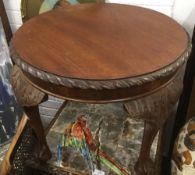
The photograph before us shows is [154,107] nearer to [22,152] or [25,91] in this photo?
[25,91]

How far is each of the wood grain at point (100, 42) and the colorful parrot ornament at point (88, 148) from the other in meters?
0.31

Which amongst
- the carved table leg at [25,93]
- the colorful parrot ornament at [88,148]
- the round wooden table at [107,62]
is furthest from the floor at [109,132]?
the carved table leg at [25,93]

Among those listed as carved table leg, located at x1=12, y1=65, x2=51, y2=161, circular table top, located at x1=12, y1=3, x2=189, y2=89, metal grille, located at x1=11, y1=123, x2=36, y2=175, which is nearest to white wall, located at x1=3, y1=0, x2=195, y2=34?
circular table top, located at x1=12, y1=3, x2=189, y2=89

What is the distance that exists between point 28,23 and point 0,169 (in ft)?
1.55

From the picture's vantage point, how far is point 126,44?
644 millimetres

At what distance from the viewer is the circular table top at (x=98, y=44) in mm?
563

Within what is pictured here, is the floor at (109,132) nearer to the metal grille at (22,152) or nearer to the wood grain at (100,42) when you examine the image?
the metal grille at (22,152)

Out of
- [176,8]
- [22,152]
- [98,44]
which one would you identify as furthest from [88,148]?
[176,8]

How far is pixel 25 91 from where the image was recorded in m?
0.67

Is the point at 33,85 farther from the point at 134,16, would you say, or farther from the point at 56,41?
the point at 134,16

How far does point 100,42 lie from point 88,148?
1.24 feet

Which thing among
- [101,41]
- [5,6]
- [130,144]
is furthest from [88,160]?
[5,6]

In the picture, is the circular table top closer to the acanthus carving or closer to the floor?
the acanthus carving

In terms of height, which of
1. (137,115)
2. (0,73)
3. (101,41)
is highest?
(101,41)
